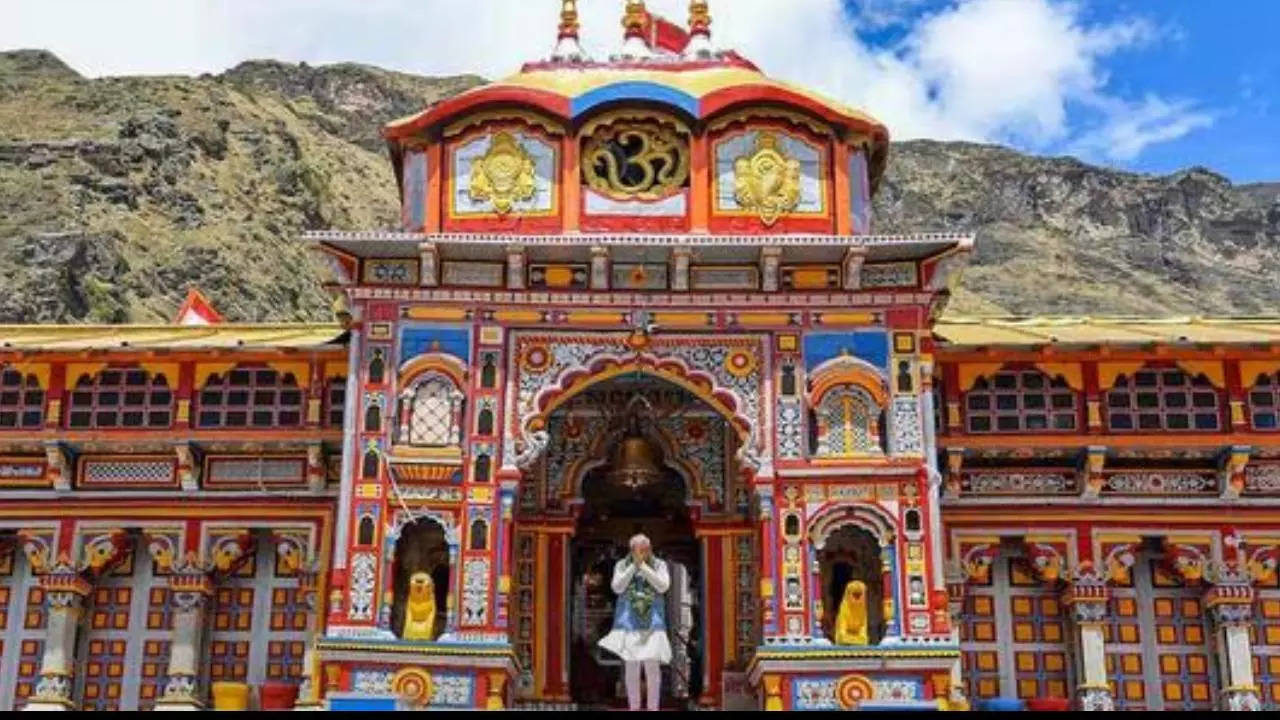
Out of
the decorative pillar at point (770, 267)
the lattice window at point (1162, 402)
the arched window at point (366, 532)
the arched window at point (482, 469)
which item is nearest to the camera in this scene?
the arched window at point (366, 532)

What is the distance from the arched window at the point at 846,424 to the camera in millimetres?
20125

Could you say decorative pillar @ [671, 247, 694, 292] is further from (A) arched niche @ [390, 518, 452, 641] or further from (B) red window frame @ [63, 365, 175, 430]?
(B) red window frame @ [63, 365, 175, 430]

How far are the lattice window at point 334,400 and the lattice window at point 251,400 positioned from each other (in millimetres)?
357

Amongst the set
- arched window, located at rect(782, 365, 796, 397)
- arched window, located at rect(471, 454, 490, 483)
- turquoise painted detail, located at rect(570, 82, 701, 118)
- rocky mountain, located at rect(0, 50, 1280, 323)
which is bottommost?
arched window, located at rect(471, 454, 490, 483)

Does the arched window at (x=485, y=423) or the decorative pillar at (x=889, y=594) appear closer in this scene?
the decorative pillar at (x=889, y=594)

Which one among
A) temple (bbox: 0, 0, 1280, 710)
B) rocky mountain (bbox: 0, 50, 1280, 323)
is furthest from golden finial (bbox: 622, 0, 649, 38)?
rocky mountain (bbox: 0, 50, 1280, 323)

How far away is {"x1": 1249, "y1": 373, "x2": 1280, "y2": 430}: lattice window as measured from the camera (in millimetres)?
21984

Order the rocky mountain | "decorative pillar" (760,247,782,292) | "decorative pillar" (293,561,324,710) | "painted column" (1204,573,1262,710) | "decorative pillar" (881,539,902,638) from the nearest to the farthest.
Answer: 1. "decorative pillar" (881,539,902,638)
2. "decorative pillar" (760,247,782,292)
3. "decorative pillar" (293,561,324,710)
4. "painted column" (1204,573,1262,710)
5. the rocky mountain

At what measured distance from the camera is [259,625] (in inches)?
872

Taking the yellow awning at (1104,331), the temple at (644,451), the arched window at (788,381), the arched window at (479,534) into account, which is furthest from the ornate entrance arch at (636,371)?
the yellow awning at (1104,331)

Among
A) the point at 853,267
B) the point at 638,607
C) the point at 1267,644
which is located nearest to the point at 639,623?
the point at 638,607

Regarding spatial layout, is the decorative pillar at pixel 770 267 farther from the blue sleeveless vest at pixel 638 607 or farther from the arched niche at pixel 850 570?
the blue sleeveless vest at pixel 638 607

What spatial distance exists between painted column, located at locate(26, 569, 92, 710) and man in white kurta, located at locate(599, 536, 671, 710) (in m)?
7.50

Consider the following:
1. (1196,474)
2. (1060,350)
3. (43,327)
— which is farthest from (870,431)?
(43,327)
